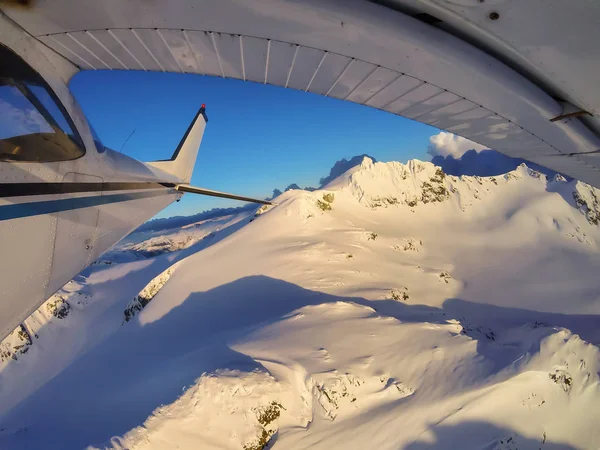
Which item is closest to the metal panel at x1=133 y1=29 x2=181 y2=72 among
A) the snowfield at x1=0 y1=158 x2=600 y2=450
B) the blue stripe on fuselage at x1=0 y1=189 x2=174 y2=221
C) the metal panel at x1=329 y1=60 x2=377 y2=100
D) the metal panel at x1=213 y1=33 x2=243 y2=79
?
the metal panel at x1=213 y1=33 x2=243 y2=79

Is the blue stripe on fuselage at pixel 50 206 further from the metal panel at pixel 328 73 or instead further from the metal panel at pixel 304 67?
the metal panel at pixel 328 73

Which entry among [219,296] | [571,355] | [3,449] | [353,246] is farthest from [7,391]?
[571,355]

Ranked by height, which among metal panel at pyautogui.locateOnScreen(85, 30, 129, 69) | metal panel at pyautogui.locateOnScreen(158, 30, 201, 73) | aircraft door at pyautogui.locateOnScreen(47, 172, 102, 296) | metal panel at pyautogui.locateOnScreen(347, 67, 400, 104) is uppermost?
metal panel at pyautogui.locateOnScreen(85, 30, 129, 69)

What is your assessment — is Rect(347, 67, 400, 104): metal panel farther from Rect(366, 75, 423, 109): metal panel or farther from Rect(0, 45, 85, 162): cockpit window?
Rect(0, 45, 85, 162): cockpit window

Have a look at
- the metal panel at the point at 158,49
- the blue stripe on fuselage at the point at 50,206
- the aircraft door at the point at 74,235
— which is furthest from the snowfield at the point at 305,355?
the metal panel at the point at 158,49

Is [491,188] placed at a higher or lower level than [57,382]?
higher

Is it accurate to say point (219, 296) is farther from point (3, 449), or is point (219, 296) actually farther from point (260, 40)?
point (260, 40)
